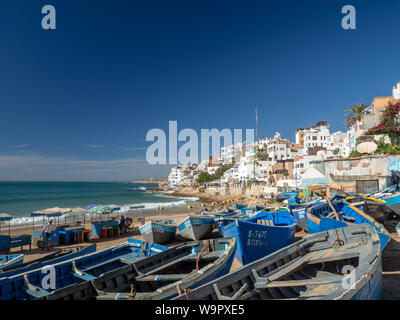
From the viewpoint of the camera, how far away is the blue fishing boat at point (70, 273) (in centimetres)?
555

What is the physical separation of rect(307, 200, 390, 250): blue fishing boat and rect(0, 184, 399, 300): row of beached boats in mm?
74

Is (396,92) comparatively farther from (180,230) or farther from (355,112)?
(180,230)

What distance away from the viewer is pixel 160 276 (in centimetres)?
607

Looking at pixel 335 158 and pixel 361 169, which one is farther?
pixel 335 158

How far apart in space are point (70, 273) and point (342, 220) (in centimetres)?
1129

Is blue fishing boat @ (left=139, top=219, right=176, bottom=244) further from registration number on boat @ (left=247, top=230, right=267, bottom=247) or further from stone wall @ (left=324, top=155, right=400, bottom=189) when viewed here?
stone wall @ (left=324, top=155, right=400, bottom=189)

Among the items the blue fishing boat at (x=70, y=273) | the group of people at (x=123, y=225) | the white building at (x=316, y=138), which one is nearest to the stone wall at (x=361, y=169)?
the group of people at (x=123, y=225)

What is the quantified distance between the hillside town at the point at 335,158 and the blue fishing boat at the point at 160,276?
81.5 feet

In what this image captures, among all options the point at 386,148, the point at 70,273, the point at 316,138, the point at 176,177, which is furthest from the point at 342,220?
the point at 176,177

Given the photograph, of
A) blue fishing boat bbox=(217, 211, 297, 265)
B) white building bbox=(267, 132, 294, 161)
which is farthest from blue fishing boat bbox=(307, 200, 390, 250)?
white building bbox=(267, 132, 294, 161)
